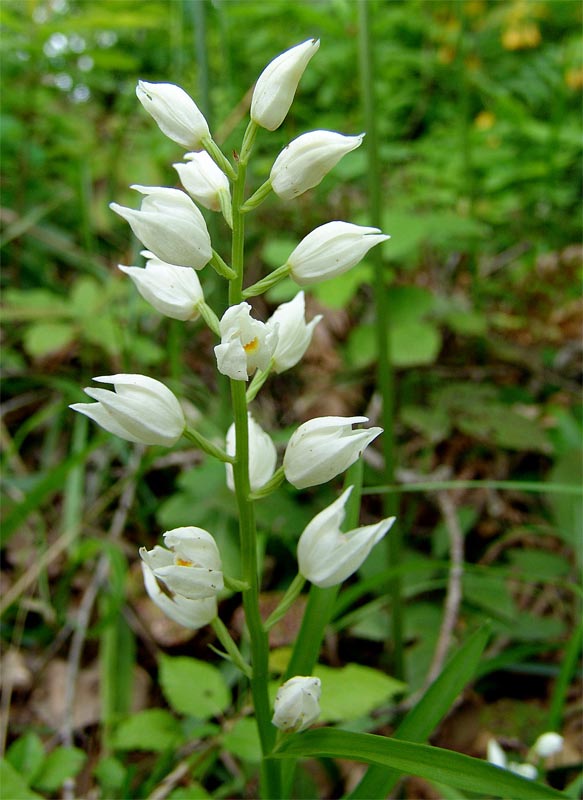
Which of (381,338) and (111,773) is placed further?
(381,338)

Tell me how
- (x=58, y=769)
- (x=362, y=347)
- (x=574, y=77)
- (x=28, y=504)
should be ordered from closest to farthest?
(x=58, y=769)
(x=28, y=504)
(x=362, y=347)
(x=574, y=77)

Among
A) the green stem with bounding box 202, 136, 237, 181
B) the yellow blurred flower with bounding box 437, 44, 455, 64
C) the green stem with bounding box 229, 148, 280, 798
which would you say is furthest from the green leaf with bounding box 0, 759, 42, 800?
the yellow blurred flower with bounding box 437, 44, 455, 64

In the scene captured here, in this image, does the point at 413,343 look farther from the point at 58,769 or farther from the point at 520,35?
the point at 520,35

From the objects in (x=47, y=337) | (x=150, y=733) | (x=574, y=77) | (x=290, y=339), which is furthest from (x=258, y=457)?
(x=574, y=77)

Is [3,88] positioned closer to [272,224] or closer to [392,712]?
[272,224]

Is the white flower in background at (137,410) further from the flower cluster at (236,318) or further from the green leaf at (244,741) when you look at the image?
the green leaf at (244,741)

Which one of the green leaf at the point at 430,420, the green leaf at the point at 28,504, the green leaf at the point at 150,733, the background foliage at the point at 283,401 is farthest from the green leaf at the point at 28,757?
the green leaf at the point at 430,420

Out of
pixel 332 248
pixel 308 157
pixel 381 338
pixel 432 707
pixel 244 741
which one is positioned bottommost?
pixel 244 741

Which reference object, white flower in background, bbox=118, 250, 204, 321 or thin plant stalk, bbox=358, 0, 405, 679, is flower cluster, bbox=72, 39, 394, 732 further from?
thin plant stalk, bbox=358, 0, 405, 679
